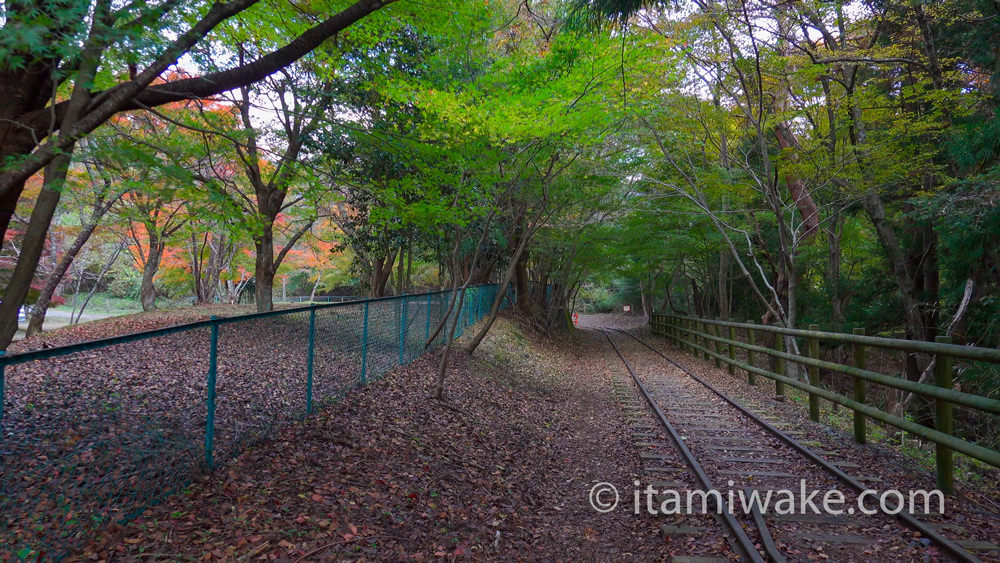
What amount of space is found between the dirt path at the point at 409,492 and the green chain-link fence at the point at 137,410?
0.71ft

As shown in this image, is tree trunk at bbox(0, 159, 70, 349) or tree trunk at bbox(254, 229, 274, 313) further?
tree trunk at bbox(254, 229, 274, 313)

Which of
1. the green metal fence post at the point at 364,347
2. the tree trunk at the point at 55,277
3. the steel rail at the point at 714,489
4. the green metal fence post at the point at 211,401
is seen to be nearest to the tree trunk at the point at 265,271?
the tree trunk at the point at 55,277

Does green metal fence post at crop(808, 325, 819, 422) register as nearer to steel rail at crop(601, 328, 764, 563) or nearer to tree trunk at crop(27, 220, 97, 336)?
steel rail at crop(601, 328, 764, 563)

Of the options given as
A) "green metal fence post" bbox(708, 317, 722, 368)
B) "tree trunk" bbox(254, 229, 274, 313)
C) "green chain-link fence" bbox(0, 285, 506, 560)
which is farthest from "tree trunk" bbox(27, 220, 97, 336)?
"green metal fence post" bbox(708, 317, 722, 368)

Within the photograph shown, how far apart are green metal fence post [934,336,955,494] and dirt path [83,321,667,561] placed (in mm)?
2596

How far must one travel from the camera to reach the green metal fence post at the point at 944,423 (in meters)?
4.25

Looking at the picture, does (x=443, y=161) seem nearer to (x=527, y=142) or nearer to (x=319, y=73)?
(x=527, y=142)

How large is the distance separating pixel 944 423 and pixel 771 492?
1577 millimetres

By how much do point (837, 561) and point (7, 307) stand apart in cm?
664

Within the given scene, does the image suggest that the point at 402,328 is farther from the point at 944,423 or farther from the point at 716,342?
the point at 716,342

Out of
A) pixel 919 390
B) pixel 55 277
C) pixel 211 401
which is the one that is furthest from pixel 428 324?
pixel 55 277

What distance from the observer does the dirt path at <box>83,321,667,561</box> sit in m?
3.40

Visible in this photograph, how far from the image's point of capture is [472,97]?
7570 millimetres

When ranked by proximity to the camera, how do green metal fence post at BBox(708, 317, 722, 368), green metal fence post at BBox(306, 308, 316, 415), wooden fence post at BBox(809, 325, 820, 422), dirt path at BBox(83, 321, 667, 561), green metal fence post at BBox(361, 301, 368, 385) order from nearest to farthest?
dirt path at BBox(83, 321, 667, 561)
green metal fence post at BBox(306, 308, 316, 415)
green metal fence post at BBox(361, 301, 368, 385)
wooden fence post at BBox(809, 325, 820, 422)
green metal fence post at BBox(708, 317, 722, 368)
